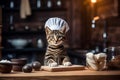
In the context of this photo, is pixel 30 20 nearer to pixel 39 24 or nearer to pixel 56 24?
pixel 39 24

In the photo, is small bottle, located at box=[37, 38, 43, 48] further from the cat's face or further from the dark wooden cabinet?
the cat's face

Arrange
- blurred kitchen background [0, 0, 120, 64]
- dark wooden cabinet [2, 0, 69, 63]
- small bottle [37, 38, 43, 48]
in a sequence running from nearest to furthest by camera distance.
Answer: blurred kitchen background [0, 0, 120, 64]
small bottle [37, 38, 43, 48]
dark wooden cabinet [2, 0, 69, 63]

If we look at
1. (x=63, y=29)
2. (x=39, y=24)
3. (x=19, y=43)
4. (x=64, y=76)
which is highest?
(x=39, y=24)

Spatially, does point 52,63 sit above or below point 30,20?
below

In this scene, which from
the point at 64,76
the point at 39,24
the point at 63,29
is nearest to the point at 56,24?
the point at 63,29

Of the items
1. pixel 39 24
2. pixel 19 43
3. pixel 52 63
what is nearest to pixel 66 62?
pixel 52 63

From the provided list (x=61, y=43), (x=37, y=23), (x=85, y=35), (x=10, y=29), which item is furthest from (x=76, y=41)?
(x=61, y=43)

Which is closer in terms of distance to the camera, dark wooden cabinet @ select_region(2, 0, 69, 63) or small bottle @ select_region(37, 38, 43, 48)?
small bottle @ select_region(37, 38, 43, 48)

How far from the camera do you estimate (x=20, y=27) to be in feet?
22.4

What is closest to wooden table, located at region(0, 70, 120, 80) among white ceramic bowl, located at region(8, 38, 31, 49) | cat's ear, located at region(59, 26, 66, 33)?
cat's ear, located at region(59, 26, 66, 33)

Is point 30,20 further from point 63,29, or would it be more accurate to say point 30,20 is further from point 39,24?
point 63,29

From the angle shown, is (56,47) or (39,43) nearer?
(56,47)

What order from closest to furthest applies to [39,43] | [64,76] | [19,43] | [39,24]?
1. [64,76]
2. [19,43]
3. [39,43]
4. [39,24]

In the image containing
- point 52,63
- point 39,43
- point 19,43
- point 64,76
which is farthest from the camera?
point 39,43
